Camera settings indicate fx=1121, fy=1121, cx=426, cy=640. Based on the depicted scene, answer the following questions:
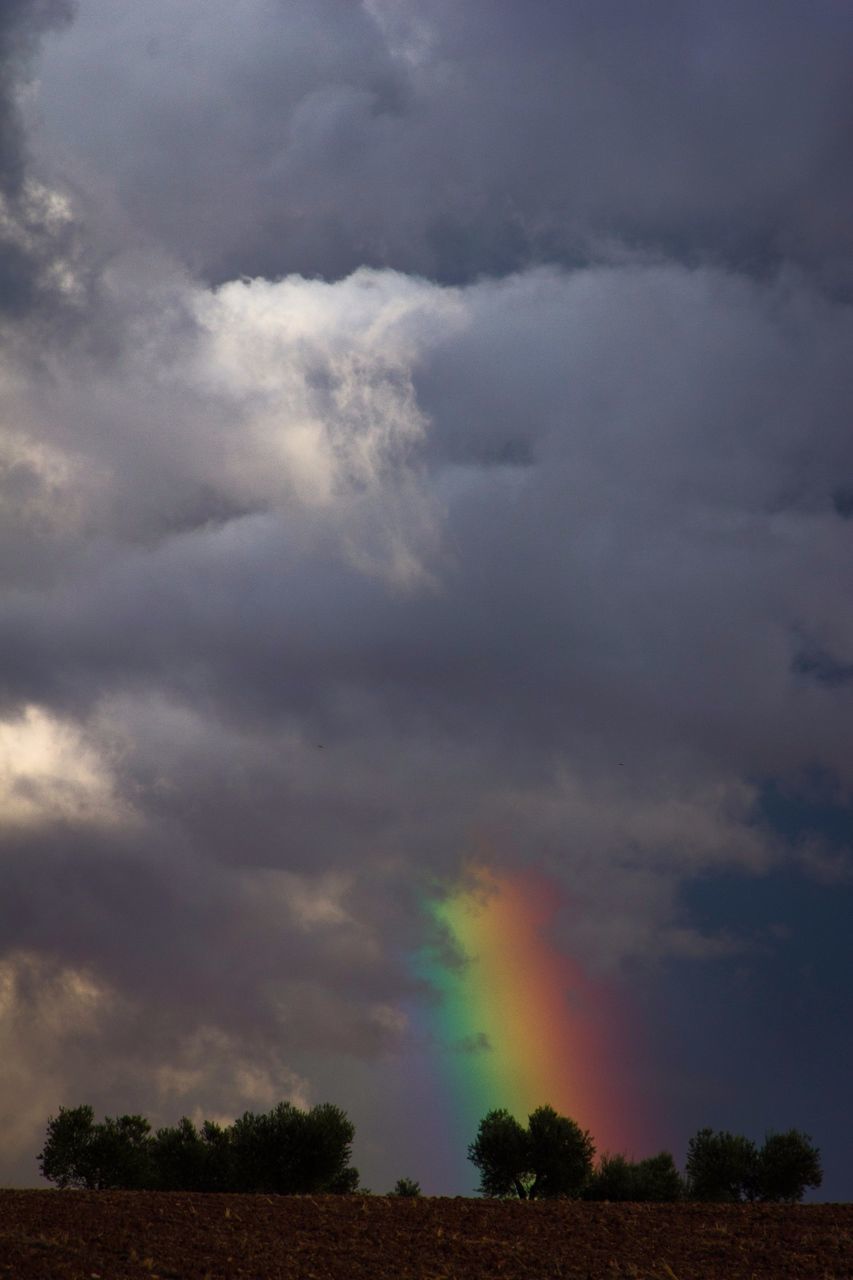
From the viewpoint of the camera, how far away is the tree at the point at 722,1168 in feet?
188

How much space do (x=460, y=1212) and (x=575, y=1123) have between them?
21.6 m

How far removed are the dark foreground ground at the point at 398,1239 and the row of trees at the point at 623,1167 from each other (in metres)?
16.8

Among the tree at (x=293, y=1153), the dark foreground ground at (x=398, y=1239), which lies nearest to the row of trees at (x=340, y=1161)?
the tree at (x=293, y=1153)

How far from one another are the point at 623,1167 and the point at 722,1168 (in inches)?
216

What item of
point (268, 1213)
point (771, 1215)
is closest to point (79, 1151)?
point (268, 1213)

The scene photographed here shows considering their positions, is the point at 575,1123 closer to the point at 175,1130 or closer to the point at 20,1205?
the point at 175,1130

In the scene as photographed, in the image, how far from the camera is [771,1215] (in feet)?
126

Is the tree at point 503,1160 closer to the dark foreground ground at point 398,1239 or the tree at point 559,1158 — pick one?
the tree at point 559,1158

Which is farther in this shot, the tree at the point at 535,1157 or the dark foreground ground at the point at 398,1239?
the tree at the point at 535,1157

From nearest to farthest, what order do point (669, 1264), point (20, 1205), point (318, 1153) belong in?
point (669, 1264), point (20, 1205), point (318, 1153)

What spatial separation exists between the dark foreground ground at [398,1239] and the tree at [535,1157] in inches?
653

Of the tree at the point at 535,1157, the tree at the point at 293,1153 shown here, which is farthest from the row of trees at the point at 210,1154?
the tree at the point at 535,1157

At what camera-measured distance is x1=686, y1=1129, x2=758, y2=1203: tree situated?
5728 cm

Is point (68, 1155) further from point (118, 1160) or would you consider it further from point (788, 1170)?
point (788, 1170)
